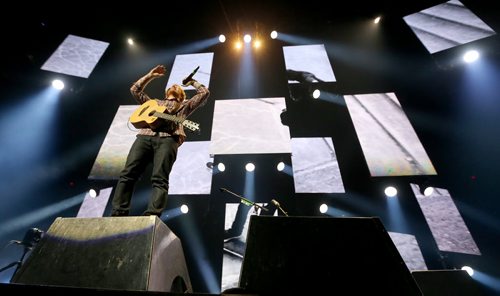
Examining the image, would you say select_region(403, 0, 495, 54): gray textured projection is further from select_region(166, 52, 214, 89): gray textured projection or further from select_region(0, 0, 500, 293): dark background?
select_region(166, 52, 214, 89): gray textured projection

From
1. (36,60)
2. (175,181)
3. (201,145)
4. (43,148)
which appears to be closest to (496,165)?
(201,145)

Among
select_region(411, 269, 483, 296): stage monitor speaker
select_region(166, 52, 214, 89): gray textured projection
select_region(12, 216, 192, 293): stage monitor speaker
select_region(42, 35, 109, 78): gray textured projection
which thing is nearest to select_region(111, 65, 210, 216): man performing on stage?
select_region(12, 216, 192, 293): stage monitor speaker

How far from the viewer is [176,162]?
4727 mm

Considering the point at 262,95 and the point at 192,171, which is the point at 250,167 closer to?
the point at 192,171

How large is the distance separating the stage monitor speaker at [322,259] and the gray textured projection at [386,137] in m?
3.72

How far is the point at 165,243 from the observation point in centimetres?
145

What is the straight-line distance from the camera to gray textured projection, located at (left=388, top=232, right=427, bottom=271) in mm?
3618

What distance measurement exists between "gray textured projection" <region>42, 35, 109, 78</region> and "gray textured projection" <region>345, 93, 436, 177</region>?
19.7 feet

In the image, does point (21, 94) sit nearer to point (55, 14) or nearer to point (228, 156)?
point (55, 14)

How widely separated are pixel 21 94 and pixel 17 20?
1.51m

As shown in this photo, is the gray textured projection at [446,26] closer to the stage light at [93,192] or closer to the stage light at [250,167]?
the stage light at [250,167]

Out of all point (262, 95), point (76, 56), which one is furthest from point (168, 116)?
point (76, 56)

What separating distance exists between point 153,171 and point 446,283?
3279 mm

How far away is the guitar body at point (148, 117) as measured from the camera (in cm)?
230
